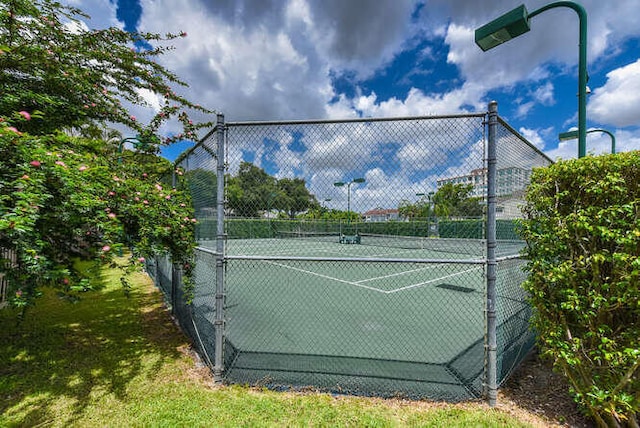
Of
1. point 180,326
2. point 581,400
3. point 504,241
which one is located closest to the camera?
point 581,400

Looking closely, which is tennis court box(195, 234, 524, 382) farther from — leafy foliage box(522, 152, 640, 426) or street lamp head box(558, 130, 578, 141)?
street lamp head box(558, 130, 578, 141)

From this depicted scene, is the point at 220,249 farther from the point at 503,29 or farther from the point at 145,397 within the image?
the point at 503,29

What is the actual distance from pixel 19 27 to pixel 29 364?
4.33m

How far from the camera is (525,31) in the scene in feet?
9.58

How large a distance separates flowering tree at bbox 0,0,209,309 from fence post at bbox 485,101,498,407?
3.37m

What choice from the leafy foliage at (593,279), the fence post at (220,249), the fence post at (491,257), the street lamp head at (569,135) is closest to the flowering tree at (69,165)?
the fence post at (220,249)

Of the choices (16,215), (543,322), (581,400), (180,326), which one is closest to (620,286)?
(543,322)

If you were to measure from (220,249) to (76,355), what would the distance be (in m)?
2.67

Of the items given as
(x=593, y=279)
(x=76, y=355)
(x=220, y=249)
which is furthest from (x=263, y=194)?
(x=76, y=355)

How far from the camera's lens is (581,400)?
223 cm

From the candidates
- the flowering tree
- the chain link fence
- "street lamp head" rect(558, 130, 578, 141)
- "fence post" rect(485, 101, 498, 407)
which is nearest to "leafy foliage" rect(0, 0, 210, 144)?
the flowering tree

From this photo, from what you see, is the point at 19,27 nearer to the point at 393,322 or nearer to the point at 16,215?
the point at 16,215

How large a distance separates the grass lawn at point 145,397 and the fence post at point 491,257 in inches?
11.4

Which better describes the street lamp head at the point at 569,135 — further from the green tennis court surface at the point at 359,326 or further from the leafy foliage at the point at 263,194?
the leafy foliage at the point at 263,194
